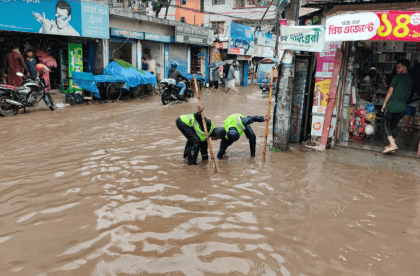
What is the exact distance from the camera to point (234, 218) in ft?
→ 12.8

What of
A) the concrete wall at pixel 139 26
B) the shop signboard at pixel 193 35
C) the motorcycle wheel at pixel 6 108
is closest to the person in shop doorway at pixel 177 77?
the concrete wall at pixel 139 26

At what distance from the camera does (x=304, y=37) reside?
651cm

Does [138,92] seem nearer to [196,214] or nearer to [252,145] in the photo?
[252,145]

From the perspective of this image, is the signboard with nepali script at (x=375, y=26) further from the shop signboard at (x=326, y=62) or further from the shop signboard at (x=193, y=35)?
the shop signboard at (x=193, y=35)

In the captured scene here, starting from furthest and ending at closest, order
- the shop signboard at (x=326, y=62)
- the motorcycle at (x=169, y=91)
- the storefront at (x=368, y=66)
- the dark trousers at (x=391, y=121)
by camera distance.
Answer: the motorcycle at (x=169, y=91) → the shop signboard at (x=326, y=62) → the dark trousers at (x=391, y=121) → the storefront at (x=368, y=66)

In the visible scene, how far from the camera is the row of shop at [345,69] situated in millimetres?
5793

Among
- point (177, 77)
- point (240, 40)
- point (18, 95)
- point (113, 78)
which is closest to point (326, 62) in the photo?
→ point (177, 77)

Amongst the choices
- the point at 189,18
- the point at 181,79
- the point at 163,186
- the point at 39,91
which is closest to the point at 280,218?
the point at 163,186

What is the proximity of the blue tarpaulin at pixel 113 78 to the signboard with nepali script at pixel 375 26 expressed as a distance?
30.1ft

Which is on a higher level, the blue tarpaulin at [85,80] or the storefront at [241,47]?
the storefront at [241,47]

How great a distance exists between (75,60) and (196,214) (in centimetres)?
1194

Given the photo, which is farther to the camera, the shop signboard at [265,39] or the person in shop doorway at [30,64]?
the shop signboard at [265,39]

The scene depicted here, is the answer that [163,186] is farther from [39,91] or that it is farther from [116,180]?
[39,91]

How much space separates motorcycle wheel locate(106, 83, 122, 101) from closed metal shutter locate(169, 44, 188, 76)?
6879 mm
